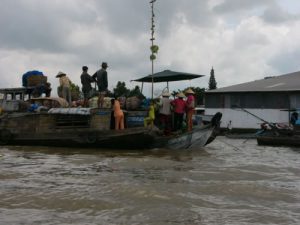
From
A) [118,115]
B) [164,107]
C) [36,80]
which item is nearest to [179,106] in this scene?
[164,107]

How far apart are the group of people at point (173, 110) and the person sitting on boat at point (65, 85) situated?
3.17 meters

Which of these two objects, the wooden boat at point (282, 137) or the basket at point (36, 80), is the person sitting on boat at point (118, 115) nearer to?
the basket at point (36, 80)

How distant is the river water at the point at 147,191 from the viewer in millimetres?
5184

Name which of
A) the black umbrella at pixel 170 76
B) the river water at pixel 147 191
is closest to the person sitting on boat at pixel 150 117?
the river water at pixel 147 191

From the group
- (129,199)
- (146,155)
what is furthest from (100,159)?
(129,199)

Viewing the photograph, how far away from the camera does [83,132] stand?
13.2 m

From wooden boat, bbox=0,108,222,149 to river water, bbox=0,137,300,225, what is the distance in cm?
174

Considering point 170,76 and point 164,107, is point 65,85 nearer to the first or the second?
point 164,107

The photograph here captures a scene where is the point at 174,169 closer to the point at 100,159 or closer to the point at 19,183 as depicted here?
the point at 100,159

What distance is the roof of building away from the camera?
2592 cm

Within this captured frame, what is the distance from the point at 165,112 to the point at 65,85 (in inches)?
149

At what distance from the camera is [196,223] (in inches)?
193

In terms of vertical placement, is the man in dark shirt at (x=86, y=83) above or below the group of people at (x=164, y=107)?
above

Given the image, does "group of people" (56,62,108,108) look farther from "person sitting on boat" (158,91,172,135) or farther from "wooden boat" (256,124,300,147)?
"wooden boat" (256,124,300,147)
